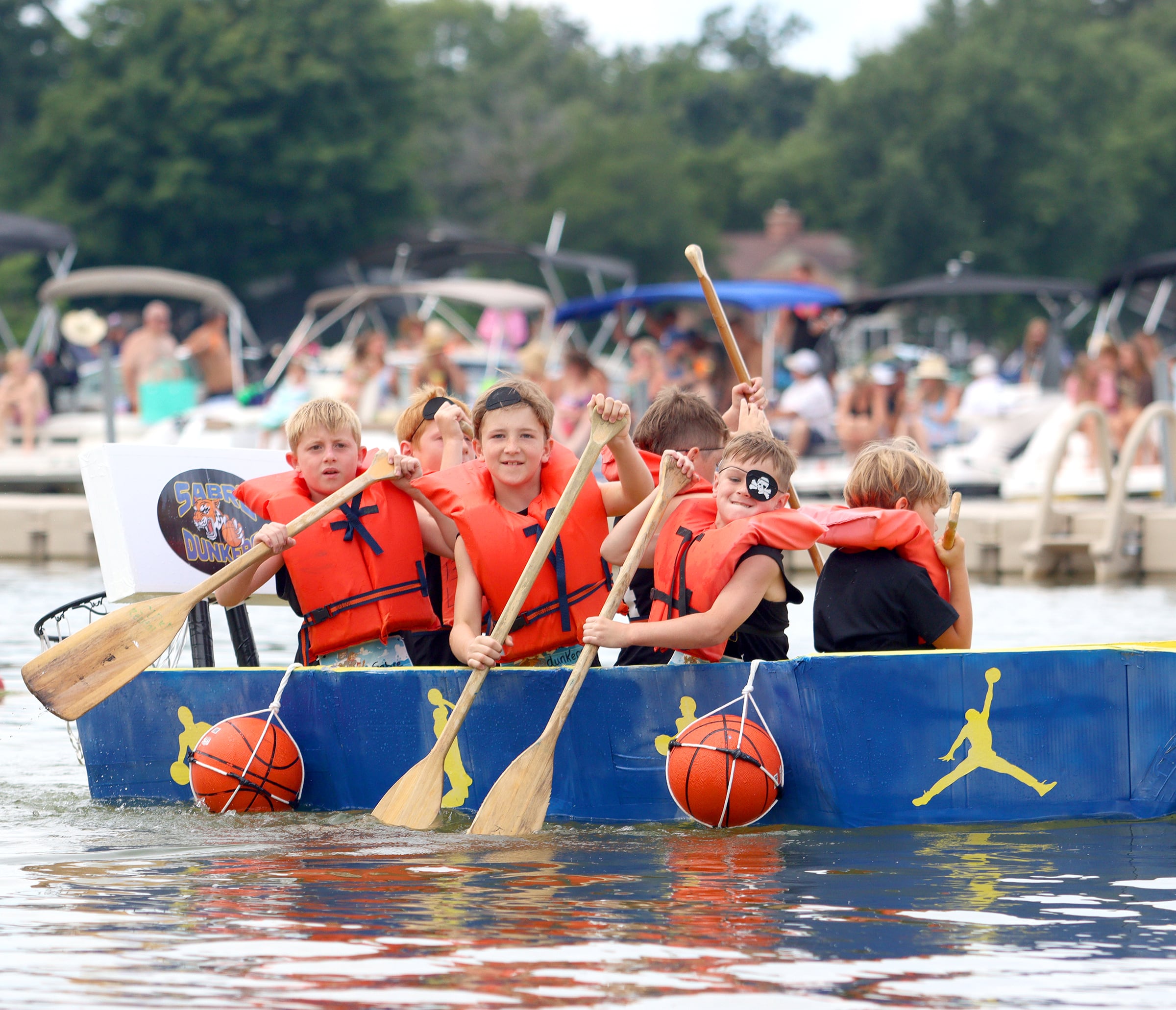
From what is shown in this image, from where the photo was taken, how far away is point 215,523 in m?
6.16

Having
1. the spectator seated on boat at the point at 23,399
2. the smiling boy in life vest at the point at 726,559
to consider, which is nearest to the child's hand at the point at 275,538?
the smiling boy in life vest at the point at 726,559

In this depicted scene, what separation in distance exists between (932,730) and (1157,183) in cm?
5396

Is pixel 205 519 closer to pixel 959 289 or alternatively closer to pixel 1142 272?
pixel 1142 272

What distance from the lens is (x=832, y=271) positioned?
2884 inches

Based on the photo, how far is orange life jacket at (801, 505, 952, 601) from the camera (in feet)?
15.9

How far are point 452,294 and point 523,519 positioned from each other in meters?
15.1

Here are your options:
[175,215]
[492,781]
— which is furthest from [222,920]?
[175,215]

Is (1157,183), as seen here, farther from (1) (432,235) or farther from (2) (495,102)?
(1) (432,235)

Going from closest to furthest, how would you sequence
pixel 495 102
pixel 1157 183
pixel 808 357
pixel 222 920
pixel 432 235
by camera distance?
pixel 222 920 < pixel 808 357 < pixel 432 235 < pixel 1157 183 < pixel 495 102

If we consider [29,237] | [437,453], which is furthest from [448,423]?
[29,237]

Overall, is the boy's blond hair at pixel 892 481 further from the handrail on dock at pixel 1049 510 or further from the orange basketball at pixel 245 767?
the handrail on dock at pixel 1049 510

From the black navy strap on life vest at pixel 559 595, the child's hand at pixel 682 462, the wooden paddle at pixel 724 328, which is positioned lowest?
the black navy strap on life vest at pixel 559 595

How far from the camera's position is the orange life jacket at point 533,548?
5.17 m

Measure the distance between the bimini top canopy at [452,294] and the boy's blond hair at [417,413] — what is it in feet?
42.8
